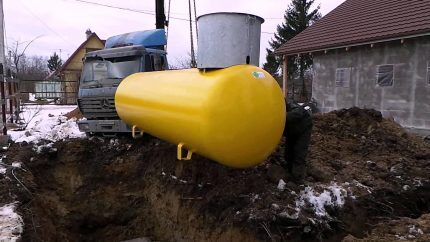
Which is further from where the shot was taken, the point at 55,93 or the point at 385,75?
the point at 55,93

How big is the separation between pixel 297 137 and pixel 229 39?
172 cm

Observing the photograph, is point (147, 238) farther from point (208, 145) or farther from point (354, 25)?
point (354, 25)

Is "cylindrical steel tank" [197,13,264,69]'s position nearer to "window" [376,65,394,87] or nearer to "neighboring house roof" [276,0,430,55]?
"neighboring house roof" [276,0,430,55]

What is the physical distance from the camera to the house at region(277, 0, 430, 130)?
11.1 meters

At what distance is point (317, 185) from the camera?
5.06 m

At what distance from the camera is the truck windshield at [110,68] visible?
7492 mm

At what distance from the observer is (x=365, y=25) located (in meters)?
13.3

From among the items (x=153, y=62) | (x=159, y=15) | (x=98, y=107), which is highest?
(x=159, y=15)

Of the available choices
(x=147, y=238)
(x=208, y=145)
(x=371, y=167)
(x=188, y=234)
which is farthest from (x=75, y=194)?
(x=371, y=167)

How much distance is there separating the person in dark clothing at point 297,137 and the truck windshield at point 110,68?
343 cm

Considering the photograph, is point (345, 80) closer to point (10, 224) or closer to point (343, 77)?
point (343, 77)

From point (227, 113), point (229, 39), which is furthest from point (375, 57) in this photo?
point (227, 113)

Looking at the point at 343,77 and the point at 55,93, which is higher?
the point at 343,77

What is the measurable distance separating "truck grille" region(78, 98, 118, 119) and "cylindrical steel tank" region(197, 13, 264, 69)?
3.46m
